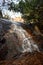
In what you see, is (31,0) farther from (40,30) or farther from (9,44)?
(9,44)

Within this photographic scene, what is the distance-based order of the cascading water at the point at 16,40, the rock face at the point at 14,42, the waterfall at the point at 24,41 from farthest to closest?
the waterfall at the point at 24,41 → the cascading water at the point at 16,40 → the rock face at the point at 14,42

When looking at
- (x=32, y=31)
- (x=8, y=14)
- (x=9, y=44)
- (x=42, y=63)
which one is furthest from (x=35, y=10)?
(x=8, y=14)

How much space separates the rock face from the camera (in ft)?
39.8

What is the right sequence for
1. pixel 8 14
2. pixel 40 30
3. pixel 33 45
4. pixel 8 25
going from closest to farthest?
1. pixel 33 45
2. pixel 8 25
3. pixel 40 30
4. pixel 8 14

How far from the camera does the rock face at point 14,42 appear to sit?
12.1 m

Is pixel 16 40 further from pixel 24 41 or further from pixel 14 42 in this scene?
pixel 24 41

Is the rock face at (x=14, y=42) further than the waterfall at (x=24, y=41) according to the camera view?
No

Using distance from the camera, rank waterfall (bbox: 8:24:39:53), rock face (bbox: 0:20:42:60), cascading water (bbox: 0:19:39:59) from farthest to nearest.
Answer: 1. waterfall (bbox: 8:24:39:53)
2. cascading water (bbox: 0:19:39:59)
3. rock face (bbox: 0:20:42:60)

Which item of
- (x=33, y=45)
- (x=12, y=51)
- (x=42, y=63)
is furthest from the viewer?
(x=33, y=45)

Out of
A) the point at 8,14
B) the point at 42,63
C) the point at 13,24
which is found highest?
the point at 42,63

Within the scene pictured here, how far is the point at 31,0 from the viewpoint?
18.3 meters

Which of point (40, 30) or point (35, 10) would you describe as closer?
A: point (35, 10)

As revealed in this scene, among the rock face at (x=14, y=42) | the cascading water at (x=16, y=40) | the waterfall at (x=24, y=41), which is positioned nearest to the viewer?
the rock face at (x=14, y=42)

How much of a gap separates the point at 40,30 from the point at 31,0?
→ 2924 millimetres
